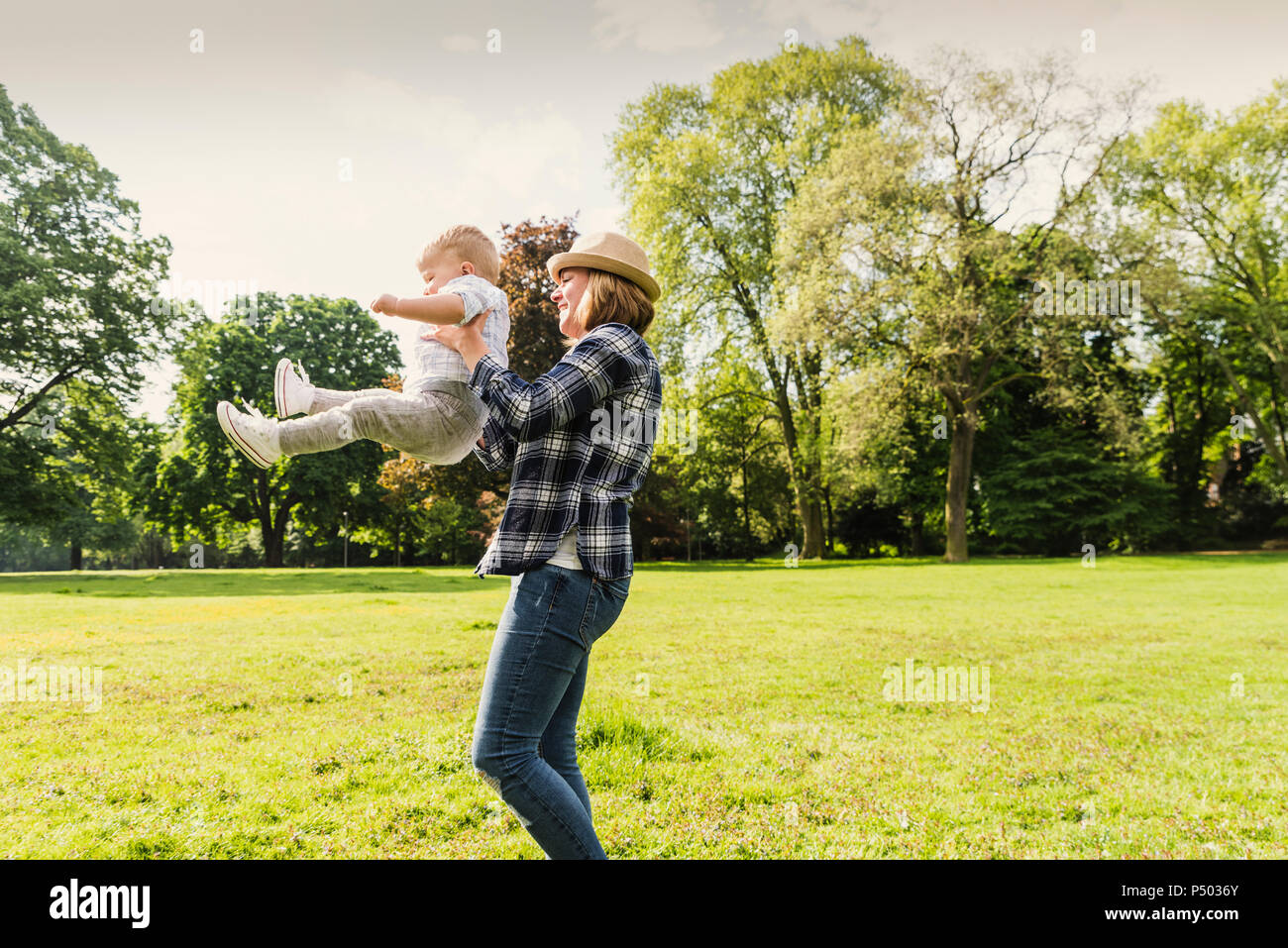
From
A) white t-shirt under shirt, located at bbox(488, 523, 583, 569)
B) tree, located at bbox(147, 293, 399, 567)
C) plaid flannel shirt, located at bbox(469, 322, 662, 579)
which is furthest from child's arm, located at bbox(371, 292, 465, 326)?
tree, located at bbox(147, 293, 399, 567)

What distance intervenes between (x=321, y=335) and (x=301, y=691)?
33882 millimetres

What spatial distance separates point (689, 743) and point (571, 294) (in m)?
4.02

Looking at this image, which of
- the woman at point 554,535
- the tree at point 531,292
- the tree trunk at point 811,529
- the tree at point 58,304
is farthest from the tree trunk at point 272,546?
the woman at point 554,535

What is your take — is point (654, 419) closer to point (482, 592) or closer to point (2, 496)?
point (482, 592)

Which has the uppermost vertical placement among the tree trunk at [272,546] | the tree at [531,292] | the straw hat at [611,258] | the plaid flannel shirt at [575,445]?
the tree at [531,292]

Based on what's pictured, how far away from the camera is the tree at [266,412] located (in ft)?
121

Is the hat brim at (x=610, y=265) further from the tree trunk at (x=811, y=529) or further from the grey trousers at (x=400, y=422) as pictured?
the tree trunk at (x=811, y=529)

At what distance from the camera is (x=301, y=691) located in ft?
25.0

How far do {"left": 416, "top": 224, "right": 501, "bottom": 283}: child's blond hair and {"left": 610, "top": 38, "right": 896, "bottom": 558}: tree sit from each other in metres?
29.2

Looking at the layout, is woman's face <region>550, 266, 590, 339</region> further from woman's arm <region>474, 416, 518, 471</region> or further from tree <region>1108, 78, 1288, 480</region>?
tree <region>1108, 78, 1288, 480</region>

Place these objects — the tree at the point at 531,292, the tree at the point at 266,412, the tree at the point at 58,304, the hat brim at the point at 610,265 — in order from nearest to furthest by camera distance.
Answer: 1. the hat brim at the point at 610,265
2. the tree at the point at 531,292
3. the tree at the point at 58,304
4. the tree at the point at 266,412

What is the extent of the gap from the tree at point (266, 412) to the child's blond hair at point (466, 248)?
36.0 meters

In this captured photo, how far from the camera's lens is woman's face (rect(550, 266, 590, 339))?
2.84 metres

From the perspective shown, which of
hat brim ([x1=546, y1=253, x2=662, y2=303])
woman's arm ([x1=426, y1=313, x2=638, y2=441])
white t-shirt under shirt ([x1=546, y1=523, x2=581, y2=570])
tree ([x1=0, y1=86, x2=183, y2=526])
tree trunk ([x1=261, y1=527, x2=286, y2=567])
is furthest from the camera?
tree trunk ([x1=261, y1=527, x2=286, y2=567])
